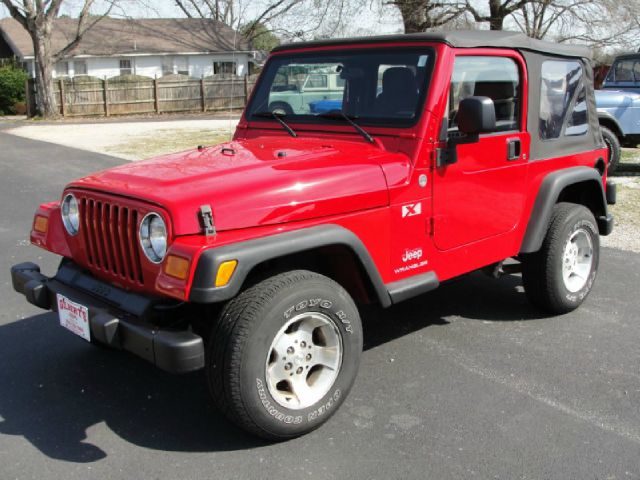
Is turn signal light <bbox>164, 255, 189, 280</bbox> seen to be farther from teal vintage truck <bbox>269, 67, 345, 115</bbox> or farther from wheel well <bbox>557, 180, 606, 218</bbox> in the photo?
wheel well <bbox>557, 180, 606, 218</bbox>

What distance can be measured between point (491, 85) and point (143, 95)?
27.8 m

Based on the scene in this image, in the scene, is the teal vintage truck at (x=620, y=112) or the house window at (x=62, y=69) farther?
the house window at (x=62, y=69)

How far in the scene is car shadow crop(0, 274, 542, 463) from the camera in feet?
10.9

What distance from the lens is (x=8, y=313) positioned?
4996 mm

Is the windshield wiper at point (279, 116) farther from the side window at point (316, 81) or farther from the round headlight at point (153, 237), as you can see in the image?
the round headlight at point (153, 237)

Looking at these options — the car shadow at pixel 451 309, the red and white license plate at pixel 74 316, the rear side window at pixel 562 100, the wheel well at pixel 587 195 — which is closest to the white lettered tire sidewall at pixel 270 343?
the red and white license plate at pixel 74 316

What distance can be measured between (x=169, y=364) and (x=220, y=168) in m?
1.07

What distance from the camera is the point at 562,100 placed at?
4.85 metres

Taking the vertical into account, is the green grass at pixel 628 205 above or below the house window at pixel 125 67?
below

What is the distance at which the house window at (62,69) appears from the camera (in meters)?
35.8

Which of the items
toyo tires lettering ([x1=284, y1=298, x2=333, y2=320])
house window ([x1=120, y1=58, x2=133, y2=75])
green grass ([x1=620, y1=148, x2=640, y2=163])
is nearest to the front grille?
toyo tires lettering ([x1=284, y1=298, x2=333, y2=320])

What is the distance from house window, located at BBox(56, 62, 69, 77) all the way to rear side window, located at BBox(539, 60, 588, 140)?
116 feet

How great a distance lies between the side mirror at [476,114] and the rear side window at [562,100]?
1.03 meters

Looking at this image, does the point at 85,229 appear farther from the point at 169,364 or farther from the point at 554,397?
the point at 554,397
